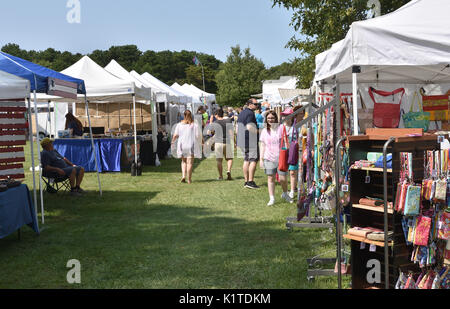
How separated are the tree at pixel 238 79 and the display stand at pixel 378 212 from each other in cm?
6040

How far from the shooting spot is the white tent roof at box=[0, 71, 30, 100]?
588cm

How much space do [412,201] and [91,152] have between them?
10661 mm

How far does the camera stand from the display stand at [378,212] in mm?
3570

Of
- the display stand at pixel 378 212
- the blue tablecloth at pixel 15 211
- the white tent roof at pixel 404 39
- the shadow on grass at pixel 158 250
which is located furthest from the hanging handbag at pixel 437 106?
the blue tablecloth at pixel 15 211

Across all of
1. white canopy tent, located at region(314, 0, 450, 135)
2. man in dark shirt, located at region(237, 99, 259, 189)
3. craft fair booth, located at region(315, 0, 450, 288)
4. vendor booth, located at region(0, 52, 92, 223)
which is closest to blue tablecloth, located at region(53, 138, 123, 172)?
man in dark shirt, located at region(237, 99, 259, 189)

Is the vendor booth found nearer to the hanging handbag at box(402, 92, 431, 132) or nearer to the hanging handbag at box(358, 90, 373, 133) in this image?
the hanging handbag at box(358, 90, 373, 133)

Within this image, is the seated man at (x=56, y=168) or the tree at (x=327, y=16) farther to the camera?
the tree at (x=327, y=16)

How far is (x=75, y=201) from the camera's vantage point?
872 centimetres

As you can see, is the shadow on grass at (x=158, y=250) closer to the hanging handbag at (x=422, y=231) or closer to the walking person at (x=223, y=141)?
the hanging handbag at (x=422, y=231)

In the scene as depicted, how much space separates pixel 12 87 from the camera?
6.00 meters

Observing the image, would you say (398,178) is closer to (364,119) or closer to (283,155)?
(283,155)

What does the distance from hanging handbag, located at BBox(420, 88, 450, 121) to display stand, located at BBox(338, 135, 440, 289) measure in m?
5.40

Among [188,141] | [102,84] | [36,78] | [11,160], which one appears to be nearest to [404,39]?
[36,78]

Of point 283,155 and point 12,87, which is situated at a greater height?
point 12,87
